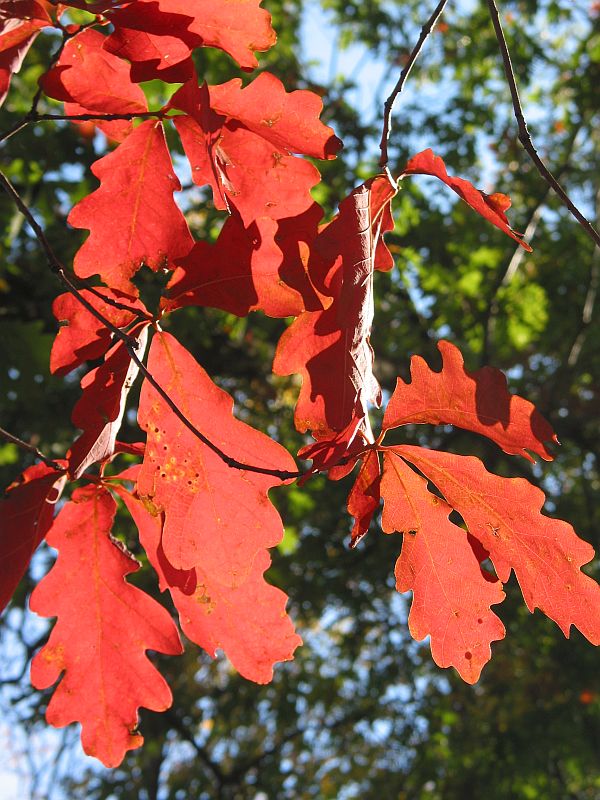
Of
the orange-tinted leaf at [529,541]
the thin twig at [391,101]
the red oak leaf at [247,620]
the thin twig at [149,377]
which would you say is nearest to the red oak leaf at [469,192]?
the thin twig at [391,101]

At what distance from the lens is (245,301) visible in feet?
3.52

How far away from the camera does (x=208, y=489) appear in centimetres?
104

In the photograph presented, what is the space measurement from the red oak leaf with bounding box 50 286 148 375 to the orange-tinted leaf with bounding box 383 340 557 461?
40 cm

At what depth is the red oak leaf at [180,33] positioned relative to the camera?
0.95 meters

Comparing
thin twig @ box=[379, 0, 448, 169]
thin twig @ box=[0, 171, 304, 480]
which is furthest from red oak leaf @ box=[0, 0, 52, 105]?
thin twig @ box=[379, 0, 448, 169]

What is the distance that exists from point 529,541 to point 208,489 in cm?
41

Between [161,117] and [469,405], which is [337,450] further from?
[161,117]

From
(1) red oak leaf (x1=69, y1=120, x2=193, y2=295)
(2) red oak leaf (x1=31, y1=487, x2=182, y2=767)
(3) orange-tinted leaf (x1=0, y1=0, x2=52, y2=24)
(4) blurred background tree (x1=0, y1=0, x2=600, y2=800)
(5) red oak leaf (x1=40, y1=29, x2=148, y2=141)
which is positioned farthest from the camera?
(4) blurred background tree (x1=0, y1=0, x2=600, y2=800)

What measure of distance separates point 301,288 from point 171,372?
207 mm

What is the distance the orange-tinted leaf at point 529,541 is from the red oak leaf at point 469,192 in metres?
0.31

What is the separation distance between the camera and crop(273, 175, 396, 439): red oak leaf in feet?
3.04

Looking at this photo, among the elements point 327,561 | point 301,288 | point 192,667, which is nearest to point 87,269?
point 301,288

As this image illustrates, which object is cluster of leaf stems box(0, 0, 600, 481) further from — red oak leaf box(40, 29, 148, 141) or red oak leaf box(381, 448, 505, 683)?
red oak leaf box(381, 448, 505, 683)

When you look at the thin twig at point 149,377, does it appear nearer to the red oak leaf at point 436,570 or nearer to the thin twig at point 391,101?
the red oak leaf at point 436,570
